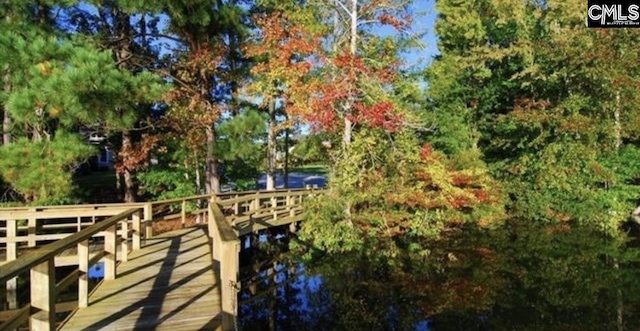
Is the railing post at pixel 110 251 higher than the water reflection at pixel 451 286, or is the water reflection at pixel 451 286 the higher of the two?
the railing post at pixel 110 251

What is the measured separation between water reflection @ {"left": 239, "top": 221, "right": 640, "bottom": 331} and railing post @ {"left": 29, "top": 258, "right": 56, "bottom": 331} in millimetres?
5334

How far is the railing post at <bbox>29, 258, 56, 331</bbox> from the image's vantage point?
334 cm

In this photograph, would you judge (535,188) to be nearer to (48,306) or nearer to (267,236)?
(267,236)

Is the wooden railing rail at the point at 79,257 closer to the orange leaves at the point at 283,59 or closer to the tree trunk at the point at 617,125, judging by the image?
the orange leaves at the point at 283,59

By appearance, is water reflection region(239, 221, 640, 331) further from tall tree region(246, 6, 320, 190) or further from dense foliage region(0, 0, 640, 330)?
tall tree region(246, 6, 320, 190)

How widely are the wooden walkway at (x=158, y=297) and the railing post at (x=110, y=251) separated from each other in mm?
128

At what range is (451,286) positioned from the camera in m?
10.4

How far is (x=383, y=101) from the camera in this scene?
13430 mm

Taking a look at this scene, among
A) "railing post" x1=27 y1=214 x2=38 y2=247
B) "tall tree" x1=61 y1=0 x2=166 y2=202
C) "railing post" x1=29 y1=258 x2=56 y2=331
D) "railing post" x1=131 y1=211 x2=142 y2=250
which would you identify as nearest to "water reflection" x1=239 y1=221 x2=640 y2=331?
"railing post" x1=131 y1=211 x2=142 y2=250

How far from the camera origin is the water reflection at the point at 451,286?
340 inches

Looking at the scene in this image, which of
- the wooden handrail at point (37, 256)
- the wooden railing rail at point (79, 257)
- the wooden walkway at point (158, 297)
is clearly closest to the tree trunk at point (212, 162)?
the wooden railing rail at point (79, 257)

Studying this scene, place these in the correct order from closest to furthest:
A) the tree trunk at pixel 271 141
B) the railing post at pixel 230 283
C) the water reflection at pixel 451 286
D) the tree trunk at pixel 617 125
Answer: the railing post at pixel 230 283, the water reflection at pixel 451 286, the tree trunk at pixel 617 125, the tree trunk at pixel 271 141

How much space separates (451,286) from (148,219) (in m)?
6.67

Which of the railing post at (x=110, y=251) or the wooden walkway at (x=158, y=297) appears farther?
the railing post at (x=110, y=251)
